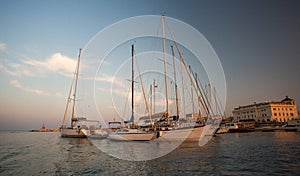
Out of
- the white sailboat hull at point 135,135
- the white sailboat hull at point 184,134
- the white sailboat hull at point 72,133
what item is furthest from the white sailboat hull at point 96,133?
the white sailboat hull at point 184,134

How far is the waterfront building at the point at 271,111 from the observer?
113188mm

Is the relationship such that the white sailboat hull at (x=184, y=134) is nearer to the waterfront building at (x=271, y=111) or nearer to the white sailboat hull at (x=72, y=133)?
the white sailboat hull at (x=72, y=133)

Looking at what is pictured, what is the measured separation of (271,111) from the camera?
112688mm

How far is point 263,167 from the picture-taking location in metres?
13.7

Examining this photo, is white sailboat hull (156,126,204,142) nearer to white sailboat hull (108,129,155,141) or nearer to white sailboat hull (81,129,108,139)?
white sailboat hull (108,129,155,141)

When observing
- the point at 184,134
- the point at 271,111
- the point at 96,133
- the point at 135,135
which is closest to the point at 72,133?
the point at 96,133

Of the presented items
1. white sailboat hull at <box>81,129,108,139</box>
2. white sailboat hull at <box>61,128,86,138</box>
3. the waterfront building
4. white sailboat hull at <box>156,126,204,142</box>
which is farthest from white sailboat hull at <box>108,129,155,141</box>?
the waterfront building

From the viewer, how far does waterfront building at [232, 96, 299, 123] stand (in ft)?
371

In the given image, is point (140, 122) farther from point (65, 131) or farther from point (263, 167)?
point (263, 167)

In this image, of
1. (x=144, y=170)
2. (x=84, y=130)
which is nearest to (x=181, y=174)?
(x=144, y=170)

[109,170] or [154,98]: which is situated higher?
[154,98]

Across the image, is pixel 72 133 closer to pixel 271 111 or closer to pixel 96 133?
pixel 96 133

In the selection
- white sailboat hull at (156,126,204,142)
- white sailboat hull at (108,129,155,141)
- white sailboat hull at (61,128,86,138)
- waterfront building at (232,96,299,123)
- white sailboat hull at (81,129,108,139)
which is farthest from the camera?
waterfront building at (232,96,299,123)

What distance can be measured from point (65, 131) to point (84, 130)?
7.53 meters
